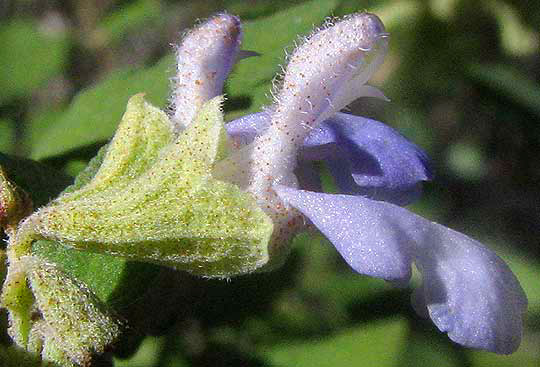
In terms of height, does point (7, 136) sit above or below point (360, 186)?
below

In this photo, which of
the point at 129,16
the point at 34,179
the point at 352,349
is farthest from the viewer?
the point at 129,16

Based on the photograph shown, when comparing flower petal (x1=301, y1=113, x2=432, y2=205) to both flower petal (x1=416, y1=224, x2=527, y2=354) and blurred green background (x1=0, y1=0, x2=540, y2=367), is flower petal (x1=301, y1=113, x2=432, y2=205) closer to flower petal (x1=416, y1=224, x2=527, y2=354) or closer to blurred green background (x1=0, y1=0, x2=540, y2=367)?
flower petal (x1=416, y1=224, x2=527, y2=354)

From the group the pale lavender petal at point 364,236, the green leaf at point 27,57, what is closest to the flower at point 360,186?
the pale lavender petal at point 364,236

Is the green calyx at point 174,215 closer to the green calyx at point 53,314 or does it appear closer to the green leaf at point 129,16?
the green calyx at point 53,314

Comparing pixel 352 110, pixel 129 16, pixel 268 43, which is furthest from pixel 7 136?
pixel 352 110

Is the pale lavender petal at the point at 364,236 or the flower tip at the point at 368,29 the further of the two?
the flower tip at the point at 368,29

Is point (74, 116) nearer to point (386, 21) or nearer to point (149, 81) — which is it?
point (149, 81)

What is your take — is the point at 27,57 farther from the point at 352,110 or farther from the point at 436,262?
the point at 436,262
